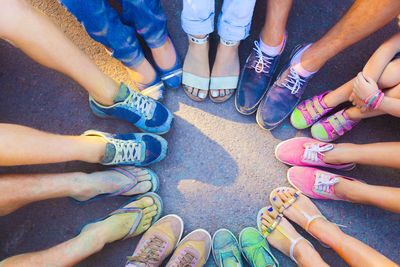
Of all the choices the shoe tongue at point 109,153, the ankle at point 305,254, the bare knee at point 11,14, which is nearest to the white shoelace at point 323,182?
the ankle at point 305,254

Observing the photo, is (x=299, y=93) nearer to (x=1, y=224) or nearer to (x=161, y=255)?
(x=161, y=255)

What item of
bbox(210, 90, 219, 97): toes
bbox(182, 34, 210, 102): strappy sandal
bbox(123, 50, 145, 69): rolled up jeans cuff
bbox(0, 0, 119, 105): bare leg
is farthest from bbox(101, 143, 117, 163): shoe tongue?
bbox(210, 90, 219, 97): toes

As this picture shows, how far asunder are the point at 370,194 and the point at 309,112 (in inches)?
23.4

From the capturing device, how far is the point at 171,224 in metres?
1.55

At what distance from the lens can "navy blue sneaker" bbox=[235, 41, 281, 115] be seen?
158 centimetres

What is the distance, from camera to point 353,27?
1.23 m

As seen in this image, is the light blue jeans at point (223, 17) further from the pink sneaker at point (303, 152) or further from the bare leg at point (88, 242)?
the bare leg at point (88, 242)

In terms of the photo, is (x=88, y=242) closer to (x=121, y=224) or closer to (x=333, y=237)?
(x=121, y=224)

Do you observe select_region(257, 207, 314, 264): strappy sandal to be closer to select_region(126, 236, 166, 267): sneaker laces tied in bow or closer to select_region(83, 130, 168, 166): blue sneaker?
select_region(126, 236, 166, 267): sneaker laces tied in bow

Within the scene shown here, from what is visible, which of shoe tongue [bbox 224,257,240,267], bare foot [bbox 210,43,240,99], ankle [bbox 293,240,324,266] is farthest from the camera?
bare foot [bbox 210,43,240,99]

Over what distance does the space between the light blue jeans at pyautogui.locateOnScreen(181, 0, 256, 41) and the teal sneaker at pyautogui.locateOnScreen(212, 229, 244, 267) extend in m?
1.26

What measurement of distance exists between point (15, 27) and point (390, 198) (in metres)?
1.97

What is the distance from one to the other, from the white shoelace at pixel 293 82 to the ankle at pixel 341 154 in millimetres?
446

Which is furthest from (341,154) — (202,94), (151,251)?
(151,251)
